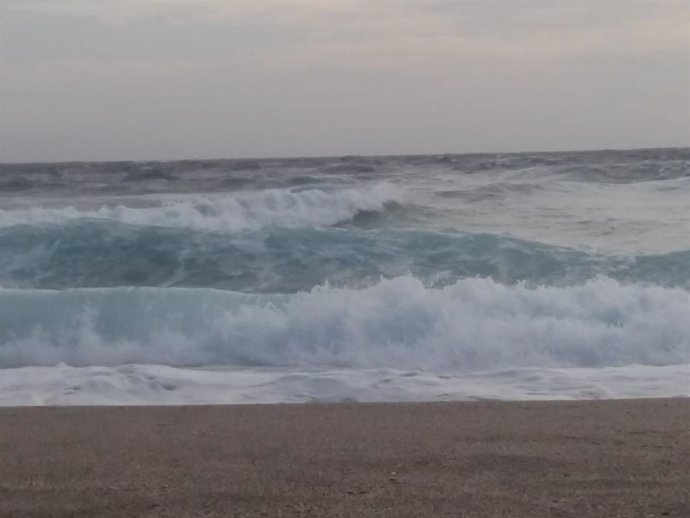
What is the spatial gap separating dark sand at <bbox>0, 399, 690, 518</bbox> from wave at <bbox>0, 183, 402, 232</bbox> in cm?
968

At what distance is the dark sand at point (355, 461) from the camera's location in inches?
142

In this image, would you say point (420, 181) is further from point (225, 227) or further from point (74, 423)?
point (74, 423)

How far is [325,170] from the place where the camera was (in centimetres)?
2669

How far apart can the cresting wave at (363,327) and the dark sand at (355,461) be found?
2569mm

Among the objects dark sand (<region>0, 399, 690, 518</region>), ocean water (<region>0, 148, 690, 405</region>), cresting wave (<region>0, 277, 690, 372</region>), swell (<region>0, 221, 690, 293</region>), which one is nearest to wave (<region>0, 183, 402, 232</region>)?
ocean water (<region>0, 148, 690, 405</region>)

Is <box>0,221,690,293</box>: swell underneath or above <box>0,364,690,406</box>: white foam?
above

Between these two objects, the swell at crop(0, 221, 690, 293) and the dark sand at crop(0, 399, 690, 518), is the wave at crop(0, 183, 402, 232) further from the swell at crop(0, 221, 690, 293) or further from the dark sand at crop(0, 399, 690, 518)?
the dark sand at crop(0, 399, 690, 518)

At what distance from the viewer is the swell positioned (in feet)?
38.0

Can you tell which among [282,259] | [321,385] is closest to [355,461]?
[321,385]

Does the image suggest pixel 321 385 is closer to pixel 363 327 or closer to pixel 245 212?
pixel 363 327

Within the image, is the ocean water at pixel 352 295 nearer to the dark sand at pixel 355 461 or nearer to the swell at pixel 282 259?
the swell at pixel 282 259

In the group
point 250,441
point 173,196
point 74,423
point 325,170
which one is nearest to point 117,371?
point 74,423

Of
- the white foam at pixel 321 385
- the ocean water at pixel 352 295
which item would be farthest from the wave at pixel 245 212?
the white foam at pixel 321 385

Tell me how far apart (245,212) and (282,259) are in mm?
3677
